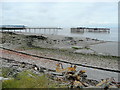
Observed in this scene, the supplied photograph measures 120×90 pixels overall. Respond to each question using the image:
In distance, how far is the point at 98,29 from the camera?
8731cm

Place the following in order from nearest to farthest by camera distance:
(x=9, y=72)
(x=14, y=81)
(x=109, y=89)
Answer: (x=109, y=89) → (x=14, y=81) → (x=9, y=72)

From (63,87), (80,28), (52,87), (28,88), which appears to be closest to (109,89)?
(63,87)

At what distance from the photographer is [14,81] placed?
16.2 ft

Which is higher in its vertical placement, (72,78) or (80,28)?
(80,28)

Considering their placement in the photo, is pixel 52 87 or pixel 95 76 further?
pixel 95 76

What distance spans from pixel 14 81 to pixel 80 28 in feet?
271

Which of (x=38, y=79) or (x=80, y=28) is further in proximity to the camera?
(x=80, y=28)

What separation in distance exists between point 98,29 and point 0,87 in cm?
8641

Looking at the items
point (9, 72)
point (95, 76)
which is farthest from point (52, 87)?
point (95, 76)

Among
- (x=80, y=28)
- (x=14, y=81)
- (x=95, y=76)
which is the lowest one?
(x=95, y=76)

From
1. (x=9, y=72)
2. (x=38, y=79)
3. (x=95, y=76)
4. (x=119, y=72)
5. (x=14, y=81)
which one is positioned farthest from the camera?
(x=119, y=72)

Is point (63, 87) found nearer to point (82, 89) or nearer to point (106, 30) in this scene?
point (82, 89)

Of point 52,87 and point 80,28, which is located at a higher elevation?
point 80,28

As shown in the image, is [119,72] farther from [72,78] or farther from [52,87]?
[52,87]
